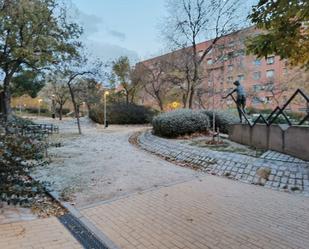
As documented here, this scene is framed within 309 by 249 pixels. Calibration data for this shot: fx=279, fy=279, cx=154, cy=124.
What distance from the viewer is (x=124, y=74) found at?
97.6 ft

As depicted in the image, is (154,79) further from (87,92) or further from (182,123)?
(182,123)

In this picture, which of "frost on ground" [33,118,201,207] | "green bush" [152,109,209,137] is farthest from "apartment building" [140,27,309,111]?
"frost on ground" [33,118,201,207]

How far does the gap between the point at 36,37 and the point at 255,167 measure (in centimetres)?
1316

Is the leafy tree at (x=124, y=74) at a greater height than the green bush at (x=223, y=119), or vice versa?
the leafy tree at (x=124, y=74)

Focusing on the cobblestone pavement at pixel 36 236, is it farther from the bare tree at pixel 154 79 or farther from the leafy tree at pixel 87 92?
the bare tree at pixel 154 79

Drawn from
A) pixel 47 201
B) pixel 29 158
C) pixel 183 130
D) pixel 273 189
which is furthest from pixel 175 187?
pixel 183 130

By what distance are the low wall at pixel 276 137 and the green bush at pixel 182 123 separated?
1791 millimetres

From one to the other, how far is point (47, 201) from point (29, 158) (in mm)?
961

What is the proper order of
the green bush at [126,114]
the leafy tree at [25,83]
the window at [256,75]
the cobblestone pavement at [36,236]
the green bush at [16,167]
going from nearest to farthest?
the cobblestone pavement at [36,236], the green bush at [16,167], the leafy tree at [25,83], the green bush at [126,114], the window at [256,75]

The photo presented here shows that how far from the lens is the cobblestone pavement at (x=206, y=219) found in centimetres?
353

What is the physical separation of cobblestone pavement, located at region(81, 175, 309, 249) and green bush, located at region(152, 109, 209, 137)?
18.4ft

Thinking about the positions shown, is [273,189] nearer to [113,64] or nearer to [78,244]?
[78,244]

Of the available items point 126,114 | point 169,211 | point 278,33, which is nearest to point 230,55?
point 126,114

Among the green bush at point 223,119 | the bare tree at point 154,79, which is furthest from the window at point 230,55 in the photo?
the green bush at point 223,119
